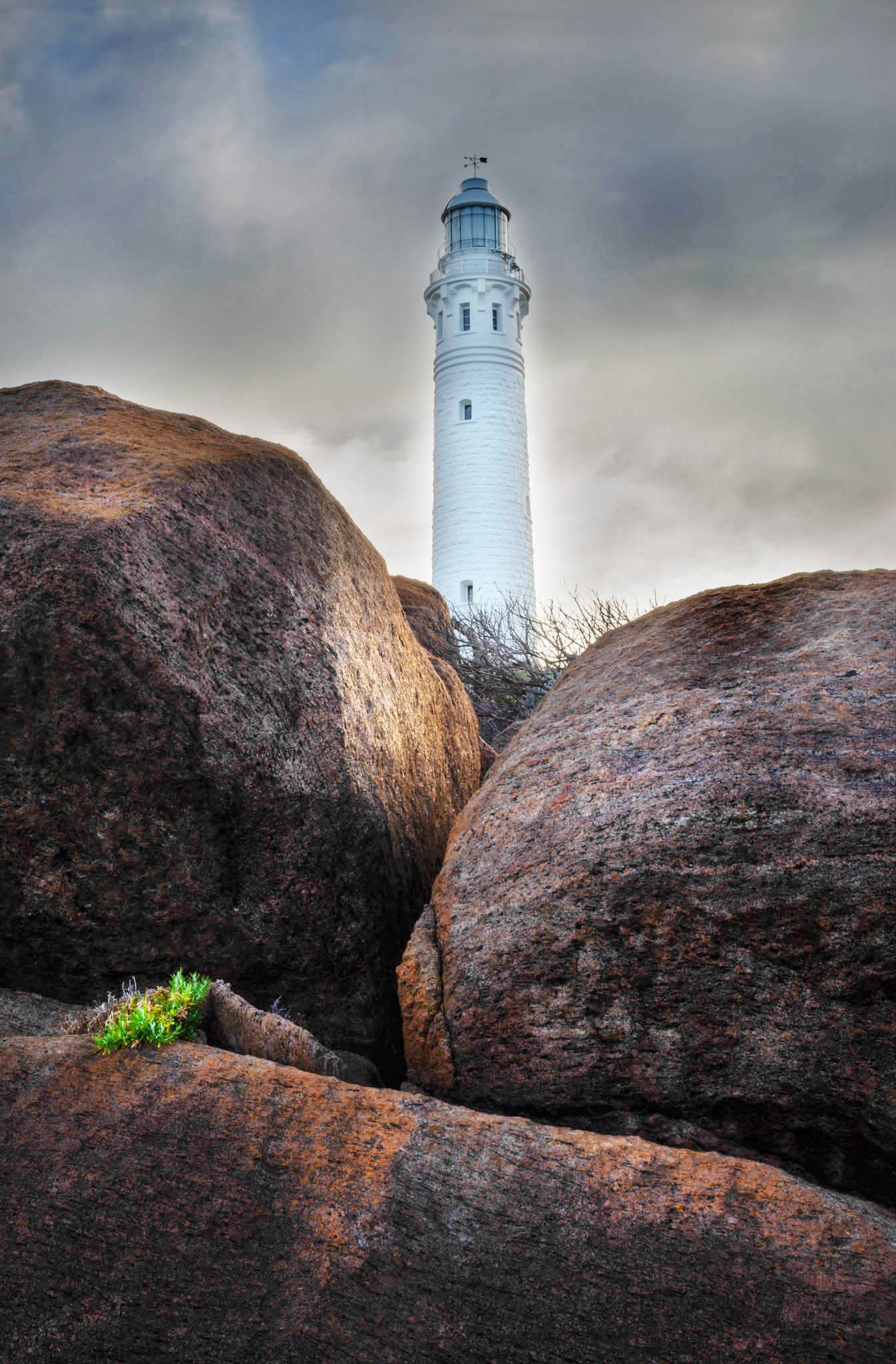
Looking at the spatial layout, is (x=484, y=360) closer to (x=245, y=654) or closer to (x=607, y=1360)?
(x=245, y=654)

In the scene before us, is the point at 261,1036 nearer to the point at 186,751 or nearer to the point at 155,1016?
the point at 155,1016

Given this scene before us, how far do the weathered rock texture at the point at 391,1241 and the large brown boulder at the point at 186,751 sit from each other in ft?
3.59

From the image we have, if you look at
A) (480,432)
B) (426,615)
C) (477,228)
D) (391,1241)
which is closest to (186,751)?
(391,1241)

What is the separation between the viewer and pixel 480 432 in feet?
124

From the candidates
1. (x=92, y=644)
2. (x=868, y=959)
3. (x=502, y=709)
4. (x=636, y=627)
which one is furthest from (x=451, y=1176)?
(x=502, y=709)

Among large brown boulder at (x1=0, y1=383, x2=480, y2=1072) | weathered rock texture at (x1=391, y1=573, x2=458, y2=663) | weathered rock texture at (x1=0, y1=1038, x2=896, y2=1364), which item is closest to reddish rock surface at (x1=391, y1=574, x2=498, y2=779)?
weathered rock texture at (x1=391, y1=573, x2=458, y2=663)

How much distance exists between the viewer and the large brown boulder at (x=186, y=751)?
4.41 metres

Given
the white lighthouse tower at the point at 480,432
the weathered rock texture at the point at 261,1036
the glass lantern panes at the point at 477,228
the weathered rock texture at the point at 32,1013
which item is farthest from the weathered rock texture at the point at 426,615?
the glass lantern panes at the point at 477,228

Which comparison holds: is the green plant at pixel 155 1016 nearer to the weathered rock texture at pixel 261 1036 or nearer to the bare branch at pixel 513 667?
the weathered rock texture at pixel 261 1036

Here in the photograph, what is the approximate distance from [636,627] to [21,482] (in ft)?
10.4

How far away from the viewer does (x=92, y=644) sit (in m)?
4.36

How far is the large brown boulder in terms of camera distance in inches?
174

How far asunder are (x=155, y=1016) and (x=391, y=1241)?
1327 millimetres

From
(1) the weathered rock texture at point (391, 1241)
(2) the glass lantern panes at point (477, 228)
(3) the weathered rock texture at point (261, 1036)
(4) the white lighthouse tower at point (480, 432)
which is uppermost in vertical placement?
(2) the glass lantern panes at point (477, 228)
